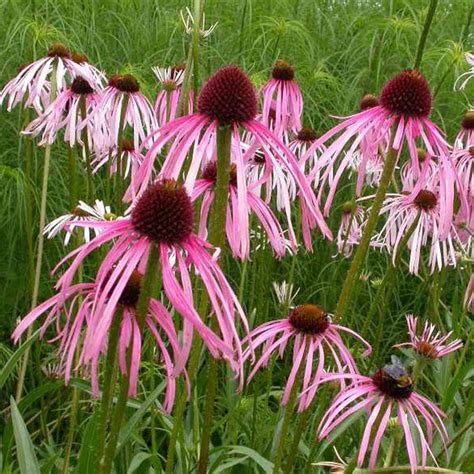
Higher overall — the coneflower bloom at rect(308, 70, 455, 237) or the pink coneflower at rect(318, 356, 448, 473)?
the coneflower bloom at rect(308, 70, 455, 237)

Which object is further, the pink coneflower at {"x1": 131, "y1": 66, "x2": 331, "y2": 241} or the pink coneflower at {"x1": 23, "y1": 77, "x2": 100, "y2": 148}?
the pink coneflower at {"x1": 23, "y1": 77, "x2": 100, "y2": 148}

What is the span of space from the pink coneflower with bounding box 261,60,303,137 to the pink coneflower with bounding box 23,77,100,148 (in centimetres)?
34

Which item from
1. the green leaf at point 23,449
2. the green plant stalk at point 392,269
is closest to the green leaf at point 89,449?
the green leaf at point 23,449

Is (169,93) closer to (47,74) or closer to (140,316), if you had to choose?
(47,74)

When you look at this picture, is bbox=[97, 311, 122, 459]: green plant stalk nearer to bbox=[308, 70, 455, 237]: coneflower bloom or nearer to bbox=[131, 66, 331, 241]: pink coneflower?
bbox=[131, 66, 331, 241]: pink coneflower

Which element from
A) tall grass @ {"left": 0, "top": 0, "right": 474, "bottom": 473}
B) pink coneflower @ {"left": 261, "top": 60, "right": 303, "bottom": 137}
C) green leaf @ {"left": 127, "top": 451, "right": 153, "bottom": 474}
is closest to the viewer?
green leaf @ {"left": 127, "top": 451, "right": 153, "bottom": 474}

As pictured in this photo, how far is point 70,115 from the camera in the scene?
1682mm

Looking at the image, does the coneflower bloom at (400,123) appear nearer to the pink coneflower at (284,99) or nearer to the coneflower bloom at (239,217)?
the coneflower bloom at (239,217)

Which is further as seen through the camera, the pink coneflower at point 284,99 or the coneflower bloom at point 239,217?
the pink coneflower at point 284,99

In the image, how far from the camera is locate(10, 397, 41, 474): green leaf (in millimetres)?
1145

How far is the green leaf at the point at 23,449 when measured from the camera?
114 centimetres

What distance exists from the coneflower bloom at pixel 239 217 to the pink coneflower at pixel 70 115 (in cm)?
44

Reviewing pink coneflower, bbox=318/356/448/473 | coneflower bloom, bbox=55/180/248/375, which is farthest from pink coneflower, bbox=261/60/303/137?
coneflower bloom, bbox=55/180/248/375

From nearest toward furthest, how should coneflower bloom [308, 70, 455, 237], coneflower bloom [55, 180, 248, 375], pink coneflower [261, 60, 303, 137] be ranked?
coneflower bloom [55, 180, 248, 375] < coneflower bloom [308, 70, 455, 237] < pink coneflower [261, 60, 303, 137]
